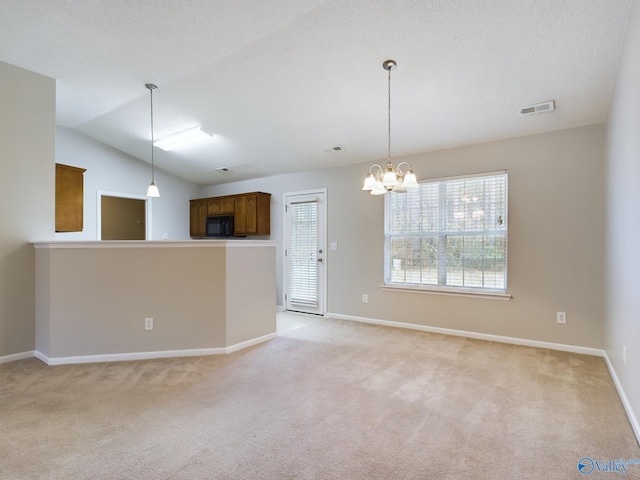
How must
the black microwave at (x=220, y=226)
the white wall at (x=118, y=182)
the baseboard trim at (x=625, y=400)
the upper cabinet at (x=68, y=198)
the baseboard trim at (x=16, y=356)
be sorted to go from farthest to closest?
the black microwave at (x=220, y=226), the white wall at (x=118, y=182), the upper cabinet at (x=68, y=198), the baseboard trim at (x=16, y=356), the baseboard trim at (x=625, y=400)

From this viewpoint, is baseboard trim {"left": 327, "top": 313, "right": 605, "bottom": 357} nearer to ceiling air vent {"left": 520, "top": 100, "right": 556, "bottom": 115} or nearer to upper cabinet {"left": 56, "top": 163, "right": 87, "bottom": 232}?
ceiling air vent {"left": 520, "top": 100, "right": 556, "bottom": 115}

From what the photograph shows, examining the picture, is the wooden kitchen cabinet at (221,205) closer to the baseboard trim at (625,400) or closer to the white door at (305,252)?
the white door at (305,252)

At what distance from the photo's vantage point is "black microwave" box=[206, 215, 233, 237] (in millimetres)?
6230

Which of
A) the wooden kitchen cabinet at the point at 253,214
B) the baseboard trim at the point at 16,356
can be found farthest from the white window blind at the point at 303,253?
the baseboard trim at the point at 16,356

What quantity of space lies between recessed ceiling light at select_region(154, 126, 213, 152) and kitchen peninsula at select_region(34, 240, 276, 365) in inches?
74.6

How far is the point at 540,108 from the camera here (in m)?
3.33

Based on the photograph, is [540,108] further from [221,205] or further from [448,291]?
[221,205]

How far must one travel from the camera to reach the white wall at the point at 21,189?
3.37 meters

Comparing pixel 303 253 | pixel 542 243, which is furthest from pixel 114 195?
pixel 542 243

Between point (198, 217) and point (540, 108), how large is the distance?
5786 millimetres

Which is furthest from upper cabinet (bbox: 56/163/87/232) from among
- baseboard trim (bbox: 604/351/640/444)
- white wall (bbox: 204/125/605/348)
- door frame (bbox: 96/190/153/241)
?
baseboard trim (bbox: 604/351/640/444)

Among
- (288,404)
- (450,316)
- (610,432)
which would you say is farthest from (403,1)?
(450,316)

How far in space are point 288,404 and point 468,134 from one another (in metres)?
3.50

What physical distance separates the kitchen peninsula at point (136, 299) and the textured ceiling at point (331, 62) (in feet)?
5.73
